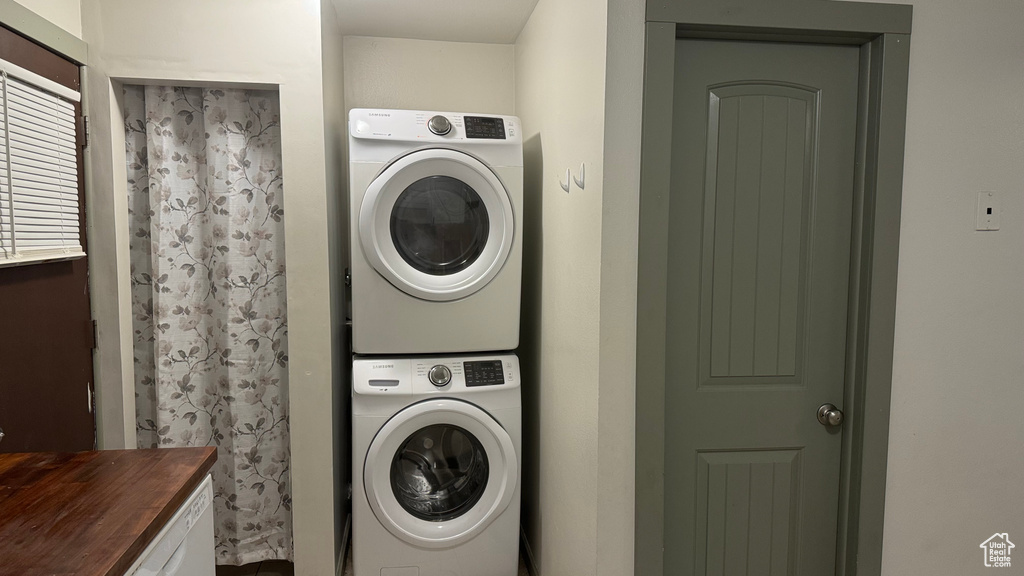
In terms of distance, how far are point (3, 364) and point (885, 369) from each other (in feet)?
8.15

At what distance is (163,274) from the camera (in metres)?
2.38

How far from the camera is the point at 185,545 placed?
4.27 ft

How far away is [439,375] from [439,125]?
A: 3.16ft

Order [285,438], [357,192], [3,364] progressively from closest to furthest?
[3,364]
[357,192]
[285,438]

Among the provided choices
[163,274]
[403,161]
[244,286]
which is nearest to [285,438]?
[244,286]

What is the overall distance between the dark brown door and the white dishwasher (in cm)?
72

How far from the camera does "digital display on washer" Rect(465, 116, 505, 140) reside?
2.44 m

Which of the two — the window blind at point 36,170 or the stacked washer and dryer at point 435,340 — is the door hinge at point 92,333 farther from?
the stacked washer and dryer at point 435,340

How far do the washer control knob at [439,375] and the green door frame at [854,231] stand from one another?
897 millimetres

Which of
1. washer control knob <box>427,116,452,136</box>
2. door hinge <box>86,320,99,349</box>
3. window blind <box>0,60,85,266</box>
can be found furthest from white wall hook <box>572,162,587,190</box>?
door hinge <box>86,320,99,349</box>

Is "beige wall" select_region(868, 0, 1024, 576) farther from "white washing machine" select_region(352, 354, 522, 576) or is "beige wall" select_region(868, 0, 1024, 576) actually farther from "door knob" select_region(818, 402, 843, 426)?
"white washing machine" select_region(352, 354, 522, 576)

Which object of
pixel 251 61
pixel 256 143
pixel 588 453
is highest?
pixel 251 61

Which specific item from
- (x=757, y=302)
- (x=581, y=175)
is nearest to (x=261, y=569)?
(x=581, y=175)

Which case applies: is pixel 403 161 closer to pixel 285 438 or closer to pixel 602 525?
pixel 285 438
